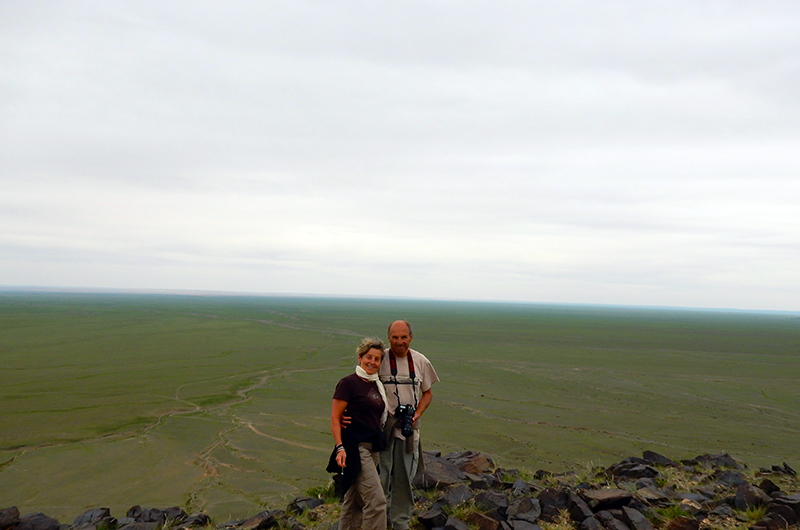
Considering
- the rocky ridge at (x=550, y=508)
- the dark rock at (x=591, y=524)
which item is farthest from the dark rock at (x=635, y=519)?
the dark rock at (x=591, y=524)

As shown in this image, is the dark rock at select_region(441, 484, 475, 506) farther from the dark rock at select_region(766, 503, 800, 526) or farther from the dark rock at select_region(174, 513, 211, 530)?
the dark rock at select_region(766, 503, 800, 526)

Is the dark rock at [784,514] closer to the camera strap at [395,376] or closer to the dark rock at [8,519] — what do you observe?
the camera strap at [395,376]

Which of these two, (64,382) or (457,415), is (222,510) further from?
(64,382)

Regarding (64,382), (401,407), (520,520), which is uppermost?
(401,407)

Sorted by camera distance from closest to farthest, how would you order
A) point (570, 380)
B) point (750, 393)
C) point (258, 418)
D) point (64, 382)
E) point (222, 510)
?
point (222, 510), point (258, 418), point (64, 382), point (750, 393), point (570, 380)

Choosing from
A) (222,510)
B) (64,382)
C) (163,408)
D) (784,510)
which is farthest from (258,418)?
(784,510)

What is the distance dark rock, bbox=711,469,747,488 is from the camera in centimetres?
789

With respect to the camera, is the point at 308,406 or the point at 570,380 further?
the point at 570,380

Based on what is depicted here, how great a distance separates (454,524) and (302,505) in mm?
2680

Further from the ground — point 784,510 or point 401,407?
point 401,407

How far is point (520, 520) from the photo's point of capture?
20.1 feet

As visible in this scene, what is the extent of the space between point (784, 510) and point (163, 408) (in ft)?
56.6

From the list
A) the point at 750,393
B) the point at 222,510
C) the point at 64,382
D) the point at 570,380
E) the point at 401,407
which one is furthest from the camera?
the point at 570,380

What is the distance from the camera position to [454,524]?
19.0 feet
